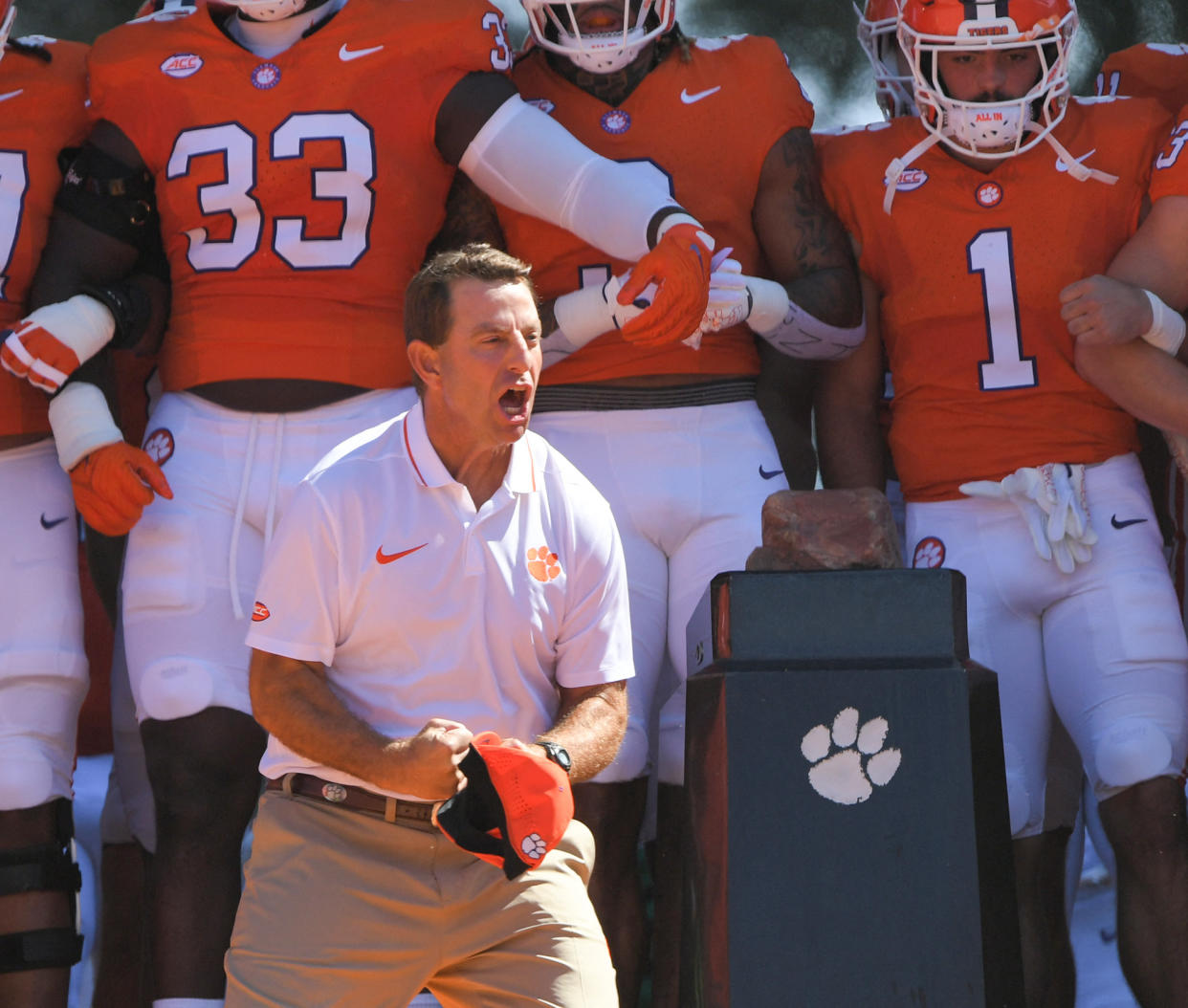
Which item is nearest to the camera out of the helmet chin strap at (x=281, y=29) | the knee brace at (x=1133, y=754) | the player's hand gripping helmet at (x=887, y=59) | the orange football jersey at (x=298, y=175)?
the knee brace at (x=1133, y=754)

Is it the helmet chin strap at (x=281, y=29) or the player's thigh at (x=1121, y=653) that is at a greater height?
the helmet chin strap at (x=281, y=29)

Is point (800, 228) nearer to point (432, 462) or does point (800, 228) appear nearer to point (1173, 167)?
point (1173, 167)

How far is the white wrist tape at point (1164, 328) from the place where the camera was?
11.3ft

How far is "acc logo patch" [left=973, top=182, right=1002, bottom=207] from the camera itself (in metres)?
3.68

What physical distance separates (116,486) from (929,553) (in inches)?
60.0

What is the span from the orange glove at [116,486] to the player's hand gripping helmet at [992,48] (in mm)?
1674

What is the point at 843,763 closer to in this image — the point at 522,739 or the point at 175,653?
the point at 522,739

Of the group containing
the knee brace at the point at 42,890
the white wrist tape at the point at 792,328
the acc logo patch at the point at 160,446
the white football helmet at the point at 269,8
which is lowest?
the knee brace at the point at 42,890

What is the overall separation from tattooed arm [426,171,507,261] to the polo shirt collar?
3.19 feet

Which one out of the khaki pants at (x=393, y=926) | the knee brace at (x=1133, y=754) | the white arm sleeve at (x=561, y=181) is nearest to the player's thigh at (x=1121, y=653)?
the knee brace at (x=1133, y=754)

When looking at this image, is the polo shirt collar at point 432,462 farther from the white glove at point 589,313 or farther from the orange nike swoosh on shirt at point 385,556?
the white glove at point 589,313

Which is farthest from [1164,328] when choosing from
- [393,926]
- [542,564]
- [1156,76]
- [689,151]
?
[393,926]

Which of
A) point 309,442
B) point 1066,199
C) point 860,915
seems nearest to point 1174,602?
point 1066,199

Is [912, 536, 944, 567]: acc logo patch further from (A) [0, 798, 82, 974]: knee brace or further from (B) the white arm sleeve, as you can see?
(A) [0, 798, 82, 974]: knee brace
